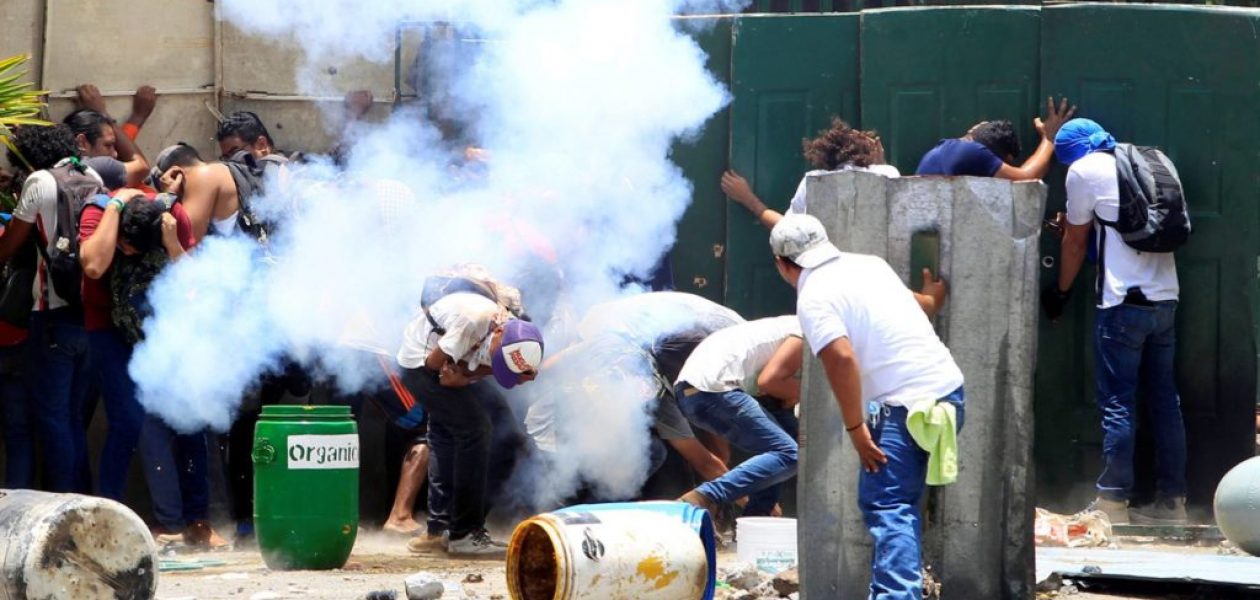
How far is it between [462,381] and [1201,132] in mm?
3932

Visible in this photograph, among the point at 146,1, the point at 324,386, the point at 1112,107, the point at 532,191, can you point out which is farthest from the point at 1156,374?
the point at 146,1

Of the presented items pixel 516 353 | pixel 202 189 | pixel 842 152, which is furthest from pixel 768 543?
pixel 202 189

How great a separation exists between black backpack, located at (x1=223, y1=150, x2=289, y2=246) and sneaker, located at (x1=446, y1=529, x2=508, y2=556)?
1.81m

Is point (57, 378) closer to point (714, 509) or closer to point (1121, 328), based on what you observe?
point (714, 509)

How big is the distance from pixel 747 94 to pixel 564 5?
106 centimetres

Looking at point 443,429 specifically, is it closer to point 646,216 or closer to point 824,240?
point 646,216

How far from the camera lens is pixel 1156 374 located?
9336 mm

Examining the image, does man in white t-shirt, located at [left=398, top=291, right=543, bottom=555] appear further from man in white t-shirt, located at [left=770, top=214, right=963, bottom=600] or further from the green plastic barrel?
man in white t-shirt, located at [left=770, top=214, right=963, bottom=600]

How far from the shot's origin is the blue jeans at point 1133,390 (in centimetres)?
921

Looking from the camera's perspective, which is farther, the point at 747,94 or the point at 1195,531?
the point at 747,94

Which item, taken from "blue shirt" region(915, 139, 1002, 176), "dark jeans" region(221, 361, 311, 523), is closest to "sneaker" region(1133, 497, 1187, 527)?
"blue shirt" region(915, 139, 1002, 176)

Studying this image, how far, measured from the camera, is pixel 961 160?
937 cm

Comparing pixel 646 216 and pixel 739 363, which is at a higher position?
pixel 646 216

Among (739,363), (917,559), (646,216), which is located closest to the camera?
(917,559)
